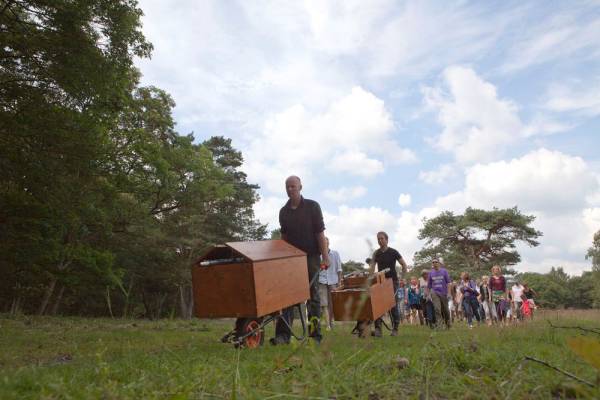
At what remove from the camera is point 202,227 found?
A: 4047cm

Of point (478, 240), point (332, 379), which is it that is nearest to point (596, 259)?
point (478, 240)

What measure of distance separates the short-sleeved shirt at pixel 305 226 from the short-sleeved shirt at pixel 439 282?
22.1 ft

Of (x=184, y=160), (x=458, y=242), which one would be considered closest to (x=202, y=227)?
(x=184, y=160)

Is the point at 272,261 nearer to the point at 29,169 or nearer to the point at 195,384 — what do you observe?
the point at 195,384

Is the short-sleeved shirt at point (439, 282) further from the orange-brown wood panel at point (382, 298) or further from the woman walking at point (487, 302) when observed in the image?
the orange-brown wood panel at point (382, 298)

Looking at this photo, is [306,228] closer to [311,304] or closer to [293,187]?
[293,187]

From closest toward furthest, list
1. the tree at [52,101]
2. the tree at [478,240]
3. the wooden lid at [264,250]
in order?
the wooden lid at [264,250] < the tree at [52,101] < the tree at [478,240]

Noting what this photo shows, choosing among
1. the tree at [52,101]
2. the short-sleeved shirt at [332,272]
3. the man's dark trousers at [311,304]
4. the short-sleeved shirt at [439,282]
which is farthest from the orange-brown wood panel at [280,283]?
the tree at [52,101]

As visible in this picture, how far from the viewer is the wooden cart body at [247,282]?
5168 millimetres

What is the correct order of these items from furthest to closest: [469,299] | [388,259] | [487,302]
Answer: [487,302] → [469,299] → [388,259]

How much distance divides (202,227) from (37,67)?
1144 inches

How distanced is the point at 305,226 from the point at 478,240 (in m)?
46.9

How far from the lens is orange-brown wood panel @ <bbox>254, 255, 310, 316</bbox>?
521 cm

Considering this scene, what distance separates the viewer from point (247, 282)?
517 centimetres
